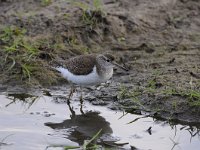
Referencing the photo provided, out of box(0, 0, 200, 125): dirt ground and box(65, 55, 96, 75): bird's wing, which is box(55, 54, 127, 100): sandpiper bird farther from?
box(0, 0, 200, 125): dirt ground

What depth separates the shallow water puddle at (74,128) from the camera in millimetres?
7723

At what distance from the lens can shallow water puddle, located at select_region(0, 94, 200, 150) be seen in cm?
772

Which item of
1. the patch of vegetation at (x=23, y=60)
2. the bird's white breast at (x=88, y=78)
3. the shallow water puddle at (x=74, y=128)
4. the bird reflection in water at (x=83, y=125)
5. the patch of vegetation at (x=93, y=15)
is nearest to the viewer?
the shallow water puddle at (x=74, y=128)

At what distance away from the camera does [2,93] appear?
9695 millimetres

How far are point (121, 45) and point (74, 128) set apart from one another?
121 inches

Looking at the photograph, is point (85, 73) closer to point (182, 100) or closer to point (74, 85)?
point (74, 85)

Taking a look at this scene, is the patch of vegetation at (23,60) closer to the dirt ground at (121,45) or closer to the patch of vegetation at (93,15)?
the dirt ground at (121,45)

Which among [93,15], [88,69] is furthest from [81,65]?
[93,15]

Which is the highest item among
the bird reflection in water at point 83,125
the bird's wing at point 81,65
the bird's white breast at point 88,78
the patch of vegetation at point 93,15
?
the patch of vegetation at point 93,15

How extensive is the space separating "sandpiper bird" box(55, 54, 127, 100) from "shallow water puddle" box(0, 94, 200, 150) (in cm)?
39

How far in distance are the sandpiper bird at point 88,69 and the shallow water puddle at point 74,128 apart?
1.29 ft

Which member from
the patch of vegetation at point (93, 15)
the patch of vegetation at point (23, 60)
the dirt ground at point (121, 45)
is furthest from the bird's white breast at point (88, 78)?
the patch of vegetation at point (93, 15)

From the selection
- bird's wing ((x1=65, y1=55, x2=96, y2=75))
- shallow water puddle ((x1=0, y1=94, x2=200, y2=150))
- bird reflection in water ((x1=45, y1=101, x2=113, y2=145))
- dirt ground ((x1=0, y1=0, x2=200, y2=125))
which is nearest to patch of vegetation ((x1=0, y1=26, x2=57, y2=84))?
dirt ground ((x1=0, y1=0, x2=200, y2=125))

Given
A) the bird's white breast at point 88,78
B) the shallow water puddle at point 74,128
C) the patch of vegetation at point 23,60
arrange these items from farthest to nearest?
the patch of vegetation at point 23,60 → the bird's white breast at point 88,78 → the shallow water puddle at point 74,128
